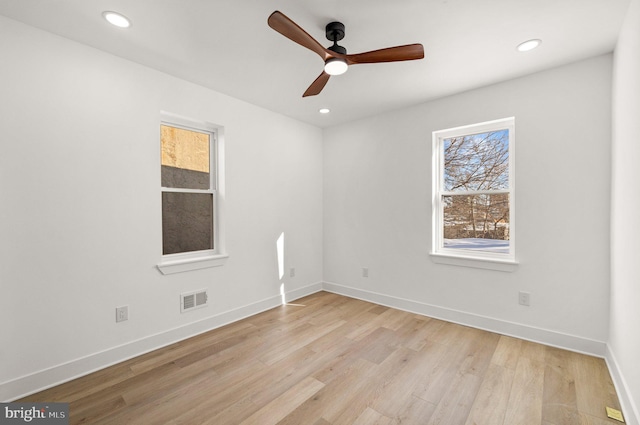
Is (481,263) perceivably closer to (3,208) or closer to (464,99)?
(464,99)

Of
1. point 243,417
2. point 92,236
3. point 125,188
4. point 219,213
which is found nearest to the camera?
point 243,417

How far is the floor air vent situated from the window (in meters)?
2.66

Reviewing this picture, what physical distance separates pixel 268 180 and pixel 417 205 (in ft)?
6.25

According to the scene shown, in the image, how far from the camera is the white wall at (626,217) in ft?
5.42

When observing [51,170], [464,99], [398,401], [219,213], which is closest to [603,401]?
[398,401]

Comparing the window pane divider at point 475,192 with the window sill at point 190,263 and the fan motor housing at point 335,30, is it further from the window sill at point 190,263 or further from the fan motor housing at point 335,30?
the window sill at point 190,263

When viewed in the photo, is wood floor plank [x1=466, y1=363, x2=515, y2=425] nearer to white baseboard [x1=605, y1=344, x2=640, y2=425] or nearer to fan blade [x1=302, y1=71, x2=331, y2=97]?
white baseboard [x1=605, y1=344, x2=640, y2=425]

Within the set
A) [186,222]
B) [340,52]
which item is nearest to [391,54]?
[340,52]

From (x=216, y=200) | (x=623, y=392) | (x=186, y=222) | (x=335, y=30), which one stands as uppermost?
(x=335, y=30)

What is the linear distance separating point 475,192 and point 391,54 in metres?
2.02

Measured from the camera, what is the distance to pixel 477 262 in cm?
308

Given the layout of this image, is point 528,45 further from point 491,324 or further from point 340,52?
point 491,324

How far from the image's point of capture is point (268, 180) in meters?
3.74

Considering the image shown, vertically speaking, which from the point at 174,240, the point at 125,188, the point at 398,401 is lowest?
the point at 398,401
